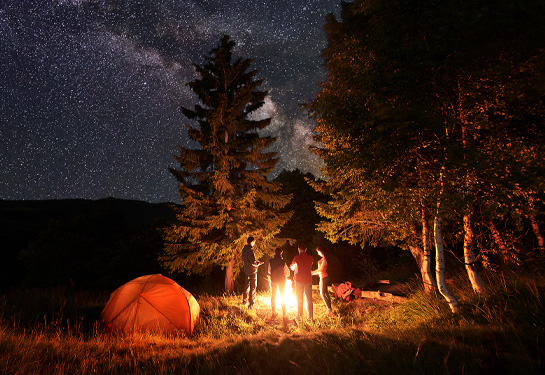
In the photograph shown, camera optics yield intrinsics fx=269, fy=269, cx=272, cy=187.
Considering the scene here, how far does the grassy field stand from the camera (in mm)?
3338

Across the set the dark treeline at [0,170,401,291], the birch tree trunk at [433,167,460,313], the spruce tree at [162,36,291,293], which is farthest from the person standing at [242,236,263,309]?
the birch tree trunk at [433,167,460,313]

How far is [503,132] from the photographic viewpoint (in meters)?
5.42

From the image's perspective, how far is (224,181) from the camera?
495 inches

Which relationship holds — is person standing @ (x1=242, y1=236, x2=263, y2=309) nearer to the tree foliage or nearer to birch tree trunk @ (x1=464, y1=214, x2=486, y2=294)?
the tree foliage

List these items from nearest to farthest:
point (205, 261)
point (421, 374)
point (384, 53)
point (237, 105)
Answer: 1. point (421, 374)
2. point (384, 53)
3. point (205, 261)
4. point (237, 105)

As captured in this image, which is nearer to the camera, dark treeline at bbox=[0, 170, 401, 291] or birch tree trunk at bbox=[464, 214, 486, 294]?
birch tree trunk at bbox=[464, 214, 486, 294]

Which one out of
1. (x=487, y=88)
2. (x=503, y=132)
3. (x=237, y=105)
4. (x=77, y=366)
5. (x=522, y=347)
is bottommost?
(x=77, y=366)

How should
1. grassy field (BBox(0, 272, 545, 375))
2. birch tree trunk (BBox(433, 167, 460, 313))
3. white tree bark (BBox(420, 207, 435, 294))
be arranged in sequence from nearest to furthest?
1. grassy field (BBox(0, 272, 545, 375))
2. birch tree trunk (BBox(433, 167, 460, 313))
3. white tree bark (BBox(420, 207, 435, 294))

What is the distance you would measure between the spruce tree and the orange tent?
349 cm

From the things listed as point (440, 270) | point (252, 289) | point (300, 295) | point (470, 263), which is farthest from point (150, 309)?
point (470, 263)

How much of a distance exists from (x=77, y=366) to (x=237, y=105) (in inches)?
458

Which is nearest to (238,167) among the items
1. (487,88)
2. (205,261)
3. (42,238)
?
(205,261)

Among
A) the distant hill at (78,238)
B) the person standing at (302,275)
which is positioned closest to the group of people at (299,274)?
the person standing at (302,275)

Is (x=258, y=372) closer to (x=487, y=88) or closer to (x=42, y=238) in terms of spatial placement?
(x=487, y=88)
